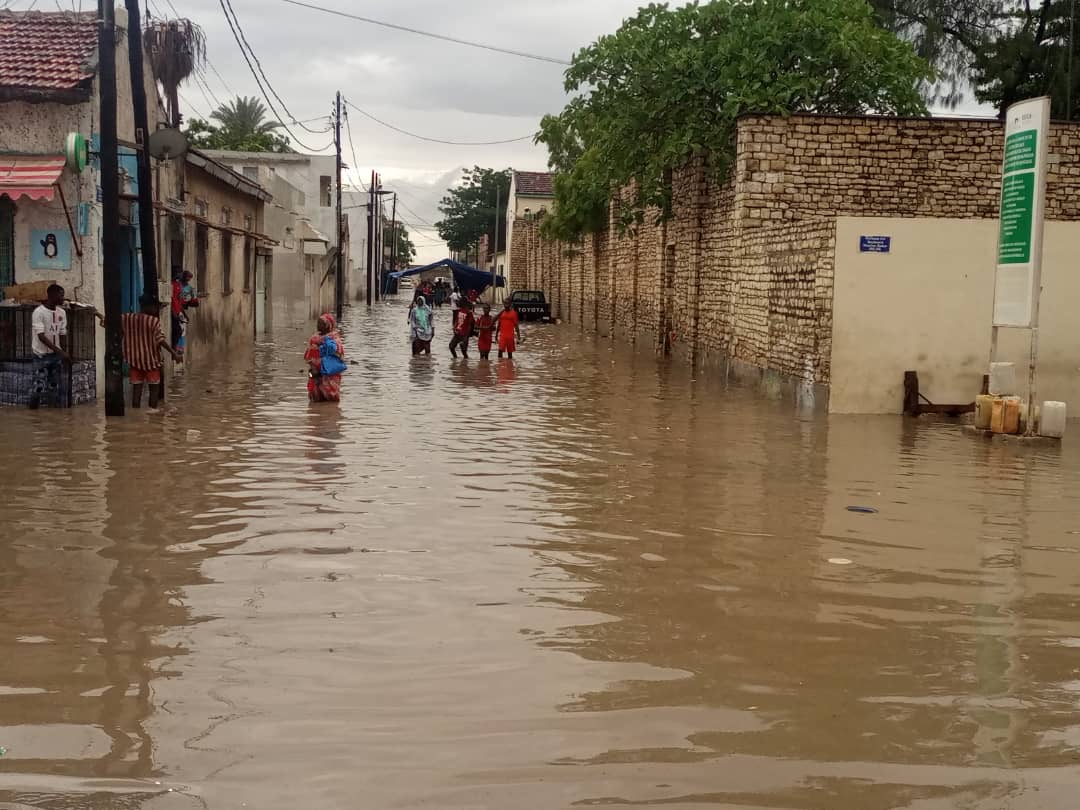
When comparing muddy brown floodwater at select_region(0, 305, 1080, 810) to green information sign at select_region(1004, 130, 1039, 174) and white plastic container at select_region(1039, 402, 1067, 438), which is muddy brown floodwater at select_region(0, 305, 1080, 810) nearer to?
white plastic container at select_region(1039, 402, 1067, 438)

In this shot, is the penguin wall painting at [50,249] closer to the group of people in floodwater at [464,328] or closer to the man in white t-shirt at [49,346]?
the man in white t-shirt at [49,346]

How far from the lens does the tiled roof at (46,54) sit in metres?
15.5

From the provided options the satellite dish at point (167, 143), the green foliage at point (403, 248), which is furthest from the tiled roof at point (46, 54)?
the green foliage at point (403, 248)

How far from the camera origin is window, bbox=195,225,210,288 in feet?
80.0

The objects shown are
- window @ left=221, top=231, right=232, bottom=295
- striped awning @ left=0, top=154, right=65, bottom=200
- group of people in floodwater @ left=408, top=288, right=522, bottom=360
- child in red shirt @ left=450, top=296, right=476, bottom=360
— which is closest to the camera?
striped awning @ left=0, top=154, right=65, bottom=200

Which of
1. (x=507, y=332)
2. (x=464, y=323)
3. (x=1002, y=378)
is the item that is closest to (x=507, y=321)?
(x=507, y=332)

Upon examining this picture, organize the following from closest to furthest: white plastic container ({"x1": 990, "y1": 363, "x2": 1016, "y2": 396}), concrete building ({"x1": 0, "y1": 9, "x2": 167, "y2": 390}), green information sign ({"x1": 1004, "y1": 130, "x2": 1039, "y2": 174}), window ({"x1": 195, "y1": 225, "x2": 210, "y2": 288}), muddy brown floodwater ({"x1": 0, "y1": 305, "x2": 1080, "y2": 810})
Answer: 1. muddy brown floodwater ({"x1": 0, "y1": 305, "x2": 1080, "y2": 810})
2. green information sign ({"x1": 1004, "y1": 130, "x2": 1039, "y2": 174})
3. white plastic container ({"x1": 990, "y1": 363, "x2": 1016, "y2": 396})
4. concrete building ({"x1": 0, "y1": 9, "x2": 167, "y2": 390})
5. window ({"x1": 195, "y1": 225, "x2": 210, "y2": 288})

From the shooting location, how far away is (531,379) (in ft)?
70.4

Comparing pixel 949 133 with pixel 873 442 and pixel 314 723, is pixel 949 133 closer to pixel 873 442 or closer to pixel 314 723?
pixel 873 442

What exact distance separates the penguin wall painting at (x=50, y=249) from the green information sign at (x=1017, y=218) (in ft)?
37.7

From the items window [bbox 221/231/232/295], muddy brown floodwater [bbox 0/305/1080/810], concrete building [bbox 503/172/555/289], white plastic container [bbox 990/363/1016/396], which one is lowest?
muddy brown floodwater [bbox 0/305/1080/810]

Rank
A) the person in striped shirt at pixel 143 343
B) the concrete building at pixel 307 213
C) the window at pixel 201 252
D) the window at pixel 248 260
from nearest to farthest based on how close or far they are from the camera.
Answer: the person in striped shirt at pixel 143 343 → the window at pixel 201 252 → the window at pixel 248 260 → the concrete building at pixel 307 213

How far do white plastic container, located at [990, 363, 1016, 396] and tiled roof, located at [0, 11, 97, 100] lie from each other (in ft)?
38.2

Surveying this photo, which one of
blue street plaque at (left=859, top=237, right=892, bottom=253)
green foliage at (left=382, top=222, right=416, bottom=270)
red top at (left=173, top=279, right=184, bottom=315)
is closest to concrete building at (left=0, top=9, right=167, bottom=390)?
red top at (left=173, top=279, right=184, bottom=315)
